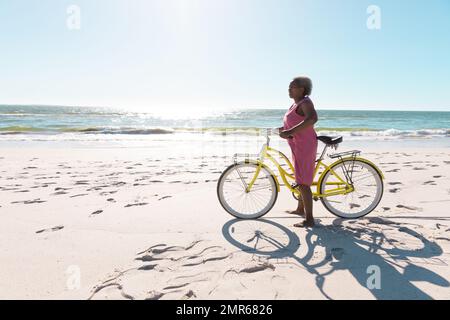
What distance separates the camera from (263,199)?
4.19 metres

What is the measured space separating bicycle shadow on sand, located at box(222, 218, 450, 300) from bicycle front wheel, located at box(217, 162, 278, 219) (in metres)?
0.19

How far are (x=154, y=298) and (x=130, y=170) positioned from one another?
547cm

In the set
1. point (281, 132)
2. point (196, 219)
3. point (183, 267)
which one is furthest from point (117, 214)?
point (281, 132)

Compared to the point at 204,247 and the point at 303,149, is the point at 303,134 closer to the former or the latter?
the point at 303,149

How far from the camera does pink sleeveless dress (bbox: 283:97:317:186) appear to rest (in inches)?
144

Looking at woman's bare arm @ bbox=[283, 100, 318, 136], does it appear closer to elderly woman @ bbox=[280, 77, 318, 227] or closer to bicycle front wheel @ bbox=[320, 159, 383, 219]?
elderly woman @ bbox=[280, 77, 318, 227]

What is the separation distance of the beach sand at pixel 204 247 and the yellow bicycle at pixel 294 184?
0.55 ft

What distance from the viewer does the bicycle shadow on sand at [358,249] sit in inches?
99.9

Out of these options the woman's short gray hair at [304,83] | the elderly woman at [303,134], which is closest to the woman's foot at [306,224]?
the elderly woman at [303,134]

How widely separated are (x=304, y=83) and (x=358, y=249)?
6.14 ft

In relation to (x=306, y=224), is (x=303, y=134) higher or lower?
higher

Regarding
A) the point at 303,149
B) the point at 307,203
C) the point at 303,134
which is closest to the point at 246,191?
the point at 307,203

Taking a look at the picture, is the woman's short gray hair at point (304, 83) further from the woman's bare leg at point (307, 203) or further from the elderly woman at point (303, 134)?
the woman's bare leg at point (307, 203)

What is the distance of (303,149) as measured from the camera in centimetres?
370
